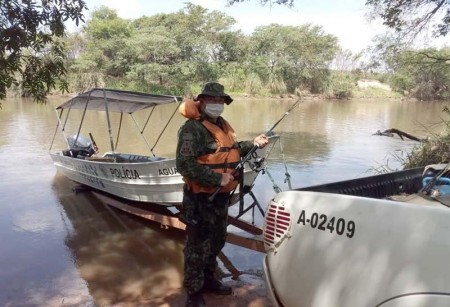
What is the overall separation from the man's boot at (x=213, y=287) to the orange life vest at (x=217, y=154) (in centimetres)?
95

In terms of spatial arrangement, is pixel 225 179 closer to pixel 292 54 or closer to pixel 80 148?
pixel 80 148

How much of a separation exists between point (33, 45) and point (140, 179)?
3.66m

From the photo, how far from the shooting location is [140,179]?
698 cm

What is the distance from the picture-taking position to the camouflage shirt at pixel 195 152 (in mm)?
3297

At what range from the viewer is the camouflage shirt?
3297mm

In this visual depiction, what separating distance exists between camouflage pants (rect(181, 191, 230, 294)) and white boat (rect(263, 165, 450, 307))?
117cm

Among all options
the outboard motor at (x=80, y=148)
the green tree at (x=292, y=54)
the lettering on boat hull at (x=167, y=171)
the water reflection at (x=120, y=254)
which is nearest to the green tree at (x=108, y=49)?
the green tree at (x=292, y=54)

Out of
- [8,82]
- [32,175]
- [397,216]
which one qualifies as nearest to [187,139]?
[8,82]

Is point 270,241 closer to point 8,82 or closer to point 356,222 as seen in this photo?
point 356,222

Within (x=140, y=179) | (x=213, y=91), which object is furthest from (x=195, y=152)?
(x=140, y=179)

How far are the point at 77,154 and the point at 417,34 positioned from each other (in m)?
8.98

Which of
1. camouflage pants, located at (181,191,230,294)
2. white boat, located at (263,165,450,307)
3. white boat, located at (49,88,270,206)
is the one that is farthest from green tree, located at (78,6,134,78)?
white boat, located at (263,165,450,307)

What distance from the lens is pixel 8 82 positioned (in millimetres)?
3463

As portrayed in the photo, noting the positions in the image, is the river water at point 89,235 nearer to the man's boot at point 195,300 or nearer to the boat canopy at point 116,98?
the man's boot at point 195,300
